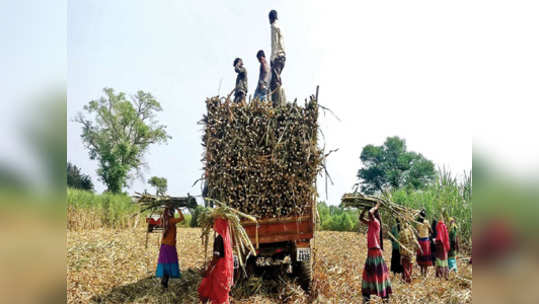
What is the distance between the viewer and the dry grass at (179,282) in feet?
22.1

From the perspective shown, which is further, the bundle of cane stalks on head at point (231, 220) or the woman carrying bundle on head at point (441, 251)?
the woman carrying bundle on head at point (441, 251)

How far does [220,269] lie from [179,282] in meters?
3.22

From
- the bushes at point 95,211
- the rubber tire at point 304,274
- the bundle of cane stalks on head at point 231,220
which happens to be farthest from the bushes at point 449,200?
the bushes at point 95,211

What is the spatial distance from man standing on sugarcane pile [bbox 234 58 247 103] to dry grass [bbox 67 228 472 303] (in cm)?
395

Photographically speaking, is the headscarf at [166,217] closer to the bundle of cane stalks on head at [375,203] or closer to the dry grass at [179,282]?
the dry grass at [179,282]

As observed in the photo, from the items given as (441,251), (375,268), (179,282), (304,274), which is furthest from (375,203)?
(179,282)

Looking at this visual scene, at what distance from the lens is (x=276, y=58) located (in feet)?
26.6

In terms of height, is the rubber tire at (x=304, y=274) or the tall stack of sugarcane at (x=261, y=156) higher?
the tall stack of sugarcane at (x=261, y=156)

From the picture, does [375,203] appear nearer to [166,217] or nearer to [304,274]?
[304,274]

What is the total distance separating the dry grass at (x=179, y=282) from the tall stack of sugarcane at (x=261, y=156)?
64.2 inches

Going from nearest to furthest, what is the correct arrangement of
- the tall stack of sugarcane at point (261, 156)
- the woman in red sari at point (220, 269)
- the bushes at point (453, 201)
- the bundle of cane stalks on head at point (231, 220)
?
the woman in red sari at point (220, 269)
the bundle of cane stalks on head at point (231, 220)
the tall stack of sugarcane at point (261, 156)
the bushes at point (453, 201)

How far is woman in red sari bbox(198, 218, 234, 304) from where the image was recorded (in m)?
5.19
